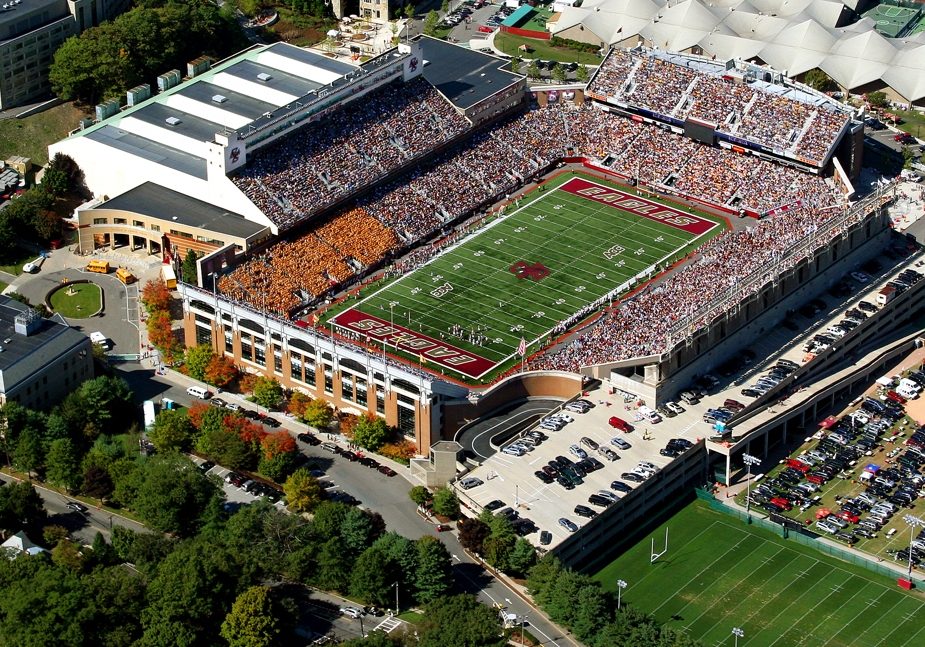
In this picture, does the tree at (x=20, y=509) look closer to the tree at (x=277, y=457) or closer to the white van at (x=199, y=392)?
the tree at (x=277, y=457)

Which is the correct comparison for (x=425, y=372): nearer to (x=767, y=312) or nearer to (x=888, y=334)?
(x=767, y=312)

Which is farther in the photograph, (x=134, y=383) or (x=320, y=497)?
(x=134, y=383)

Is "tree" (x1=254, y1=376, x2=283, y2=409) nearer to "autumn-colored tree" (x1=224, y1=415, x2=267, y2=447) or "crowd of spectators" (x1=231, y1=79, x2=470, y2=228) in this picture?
"autumn-colored tree" (x1=224, y1=415, x2=267, y2=447)

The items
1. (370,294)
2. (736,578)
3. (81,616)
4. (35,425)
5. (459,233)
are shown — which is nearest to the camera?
(81,616)

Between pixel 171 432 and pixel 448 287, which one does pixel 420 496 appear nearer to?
pixel 171 432

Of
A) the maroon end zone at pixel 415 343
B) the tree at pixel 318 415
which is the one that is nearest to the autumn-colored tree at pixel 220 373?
the tree at pixel 318 415

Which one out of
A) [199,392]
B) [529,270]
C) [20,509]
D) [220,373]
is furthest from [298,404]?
[529,270]

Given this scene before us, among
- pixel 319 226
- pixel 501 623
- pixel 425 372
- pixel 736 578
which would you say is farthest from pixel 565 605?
pixel 319 226
